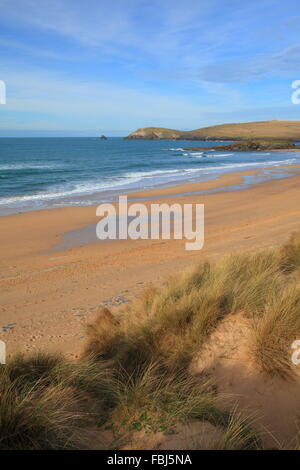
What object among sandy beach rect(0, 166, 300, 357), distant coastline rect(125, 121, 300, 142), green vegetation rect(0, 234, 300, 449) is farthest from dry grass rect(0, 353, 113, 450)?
distant coastline rect(125, 121, 300, 142)

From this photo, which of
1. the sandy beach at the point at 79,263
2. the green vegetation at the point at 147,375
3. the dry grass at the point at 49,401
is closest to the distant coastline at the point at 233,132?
the sandy beach at the point at 79,263

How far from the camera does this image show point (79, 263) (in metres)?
9.32

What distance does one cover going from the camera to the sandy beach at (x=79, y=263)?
5.92 metres

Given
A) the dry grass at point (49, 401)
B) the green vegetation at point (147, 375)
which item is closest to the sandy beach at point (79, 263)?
the green vegetation at point (147, 375)

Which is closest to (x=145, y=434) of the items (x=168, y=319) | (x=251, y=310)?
(x=168, y=319)

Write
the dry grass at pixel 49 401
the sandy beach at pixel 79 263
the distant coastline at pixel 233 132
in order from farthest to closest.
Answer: the distant coastline at pixel 233 132 < the sandy beach at pixel 79 263 < the dry grass at pixel 49 401

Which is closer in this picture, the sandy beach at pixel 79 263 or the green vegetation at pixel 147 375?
the green vegetation at pixel 147 375

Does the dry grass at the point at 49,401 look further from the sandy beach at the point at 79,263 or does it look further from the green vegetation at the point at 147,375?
the sandy beach at the point at 79,263

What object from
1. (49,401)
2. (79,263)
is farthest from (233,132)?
(49,401)

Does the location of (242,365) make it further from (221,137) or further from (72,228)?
(221,137)

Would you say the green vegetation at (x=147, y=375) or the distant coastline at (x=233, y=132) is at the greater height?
the distant coastline at (x=233, y=132)

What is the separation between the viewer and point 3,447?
2.41 meters

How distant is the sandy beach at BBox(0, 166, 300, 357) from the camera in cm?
592

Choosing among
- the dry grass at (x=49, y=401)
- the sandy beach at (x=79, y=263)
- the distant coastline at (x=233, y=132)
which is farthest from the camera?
the distant coastline at (x=233, y=132)
